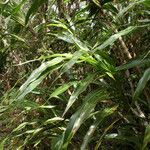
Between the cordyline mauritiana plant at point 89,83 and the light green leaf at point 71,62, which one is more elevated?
the light green leaf at point 71,62

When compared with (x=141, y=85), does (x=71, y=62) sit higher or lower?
higher

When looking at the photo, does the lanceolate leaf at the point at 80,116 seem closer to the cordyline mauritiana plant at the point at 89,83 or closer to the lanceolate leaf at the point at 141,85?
the cordyline mauritiana plant at the point at 89,83

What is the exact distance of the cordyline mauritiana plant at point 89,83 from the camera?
0.98 m

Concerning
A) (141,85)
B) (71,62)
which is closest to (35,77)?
(71,62)

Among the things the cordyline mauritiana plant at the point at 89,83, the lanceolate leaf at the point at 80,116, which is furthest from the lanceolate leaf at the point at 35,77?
the lanceolate leaf at the point at 80,116

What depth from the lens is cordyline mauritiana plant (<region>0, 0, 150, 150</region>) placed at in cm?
98

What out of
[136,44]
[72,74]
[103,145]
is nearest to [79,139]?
[103,145]

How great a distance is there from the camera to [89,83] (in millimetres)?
1019

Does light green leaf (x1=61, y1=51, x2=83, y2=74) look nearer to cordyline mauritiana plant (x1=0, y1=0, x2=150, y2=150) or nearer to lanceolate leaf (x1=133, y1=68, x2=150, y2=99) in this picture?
cordyline mauritiana plant (x1=0, y1=0, x2=150, y2=150)

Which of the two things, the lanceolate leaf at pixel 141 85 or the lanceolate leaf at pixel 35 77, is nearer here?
the lanceolate leaf at pixel 141 85

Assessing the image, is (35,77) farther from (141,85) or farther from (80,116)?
(141,85)

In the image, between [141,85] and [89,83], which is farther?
[89,83]

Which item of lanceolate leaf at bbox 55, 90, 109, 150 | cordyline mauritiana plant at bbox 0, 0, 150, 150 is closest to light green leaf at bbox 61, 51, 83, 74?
cordyline mauritiana plant at bbox 0, 0, 150, 150

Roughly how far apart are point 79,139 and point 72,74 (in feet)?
0.89
